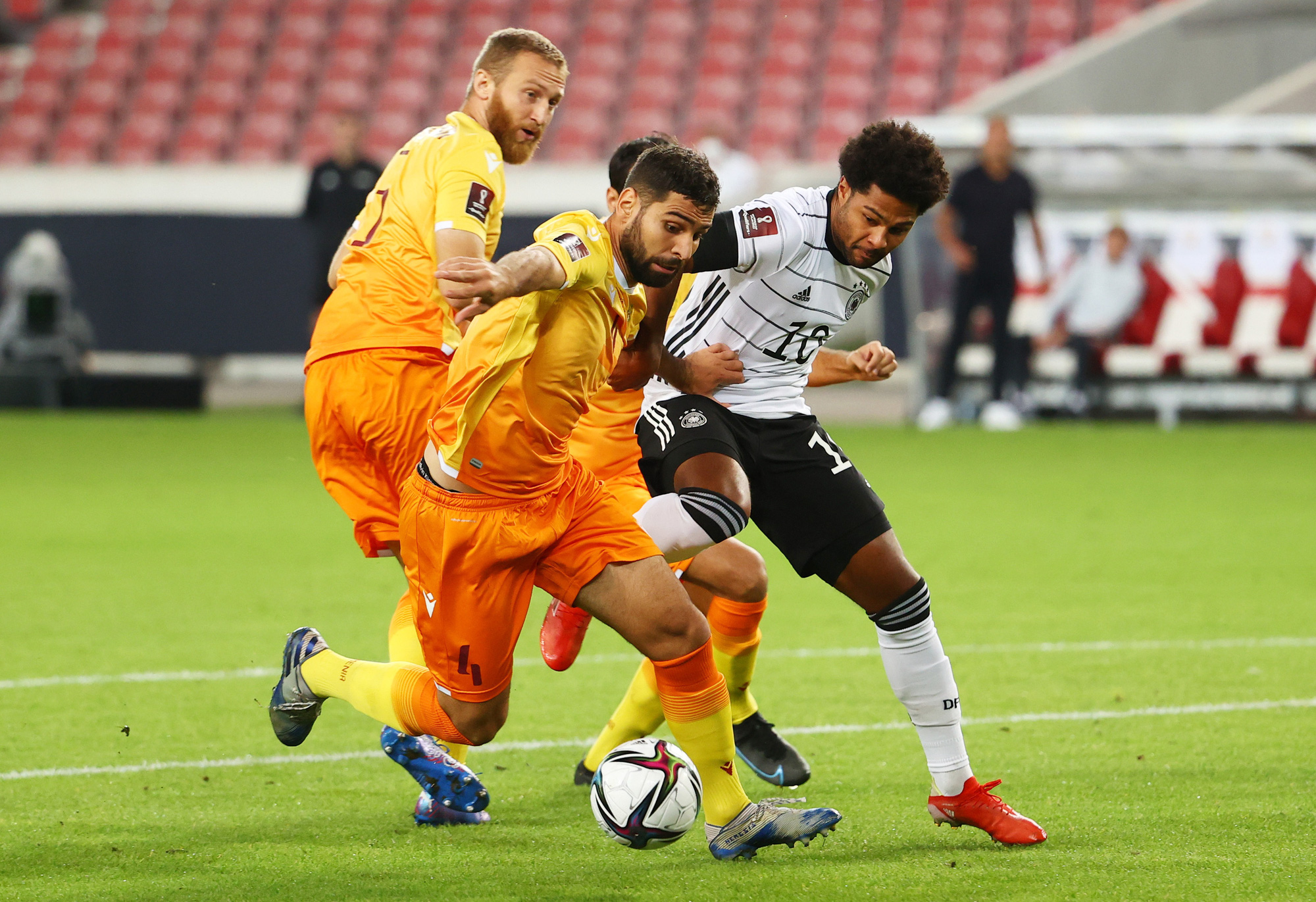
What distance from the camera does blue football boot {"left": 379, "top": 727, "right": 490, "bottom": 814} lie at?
13.7 feet

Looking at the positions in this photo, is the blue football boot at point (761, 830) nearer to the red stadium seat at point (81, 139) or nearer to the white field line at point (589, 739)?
the white field line at point (589, 739)

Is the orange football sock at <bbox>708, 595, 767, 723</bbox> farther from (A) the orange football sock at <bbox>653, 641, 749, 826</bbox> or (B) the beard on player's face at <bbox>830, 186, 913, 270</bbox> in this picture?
(B) the beard on player's face at <bbox>830, 186, 913, 270</bbox>

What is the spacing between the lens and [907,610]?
13.9 feet

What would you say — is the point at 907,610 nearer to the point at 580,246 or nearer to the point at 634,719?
the point at 634,719

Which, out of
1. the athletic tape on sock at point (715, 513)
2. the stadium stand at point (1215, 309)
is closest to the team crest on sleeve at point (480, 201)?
the athletic tape on sock at point (715, 513)

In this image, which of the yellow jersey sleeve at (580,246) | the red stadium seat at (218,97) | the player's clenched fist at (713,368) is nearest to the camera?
the yellow jersey sleeve at (580,246)

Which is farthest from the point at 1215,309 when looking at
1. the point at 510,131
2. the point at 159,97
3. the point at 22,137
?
the point at 22,137

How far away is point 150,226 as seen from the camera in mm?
19188

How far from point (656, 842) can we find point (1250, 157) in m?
15.3

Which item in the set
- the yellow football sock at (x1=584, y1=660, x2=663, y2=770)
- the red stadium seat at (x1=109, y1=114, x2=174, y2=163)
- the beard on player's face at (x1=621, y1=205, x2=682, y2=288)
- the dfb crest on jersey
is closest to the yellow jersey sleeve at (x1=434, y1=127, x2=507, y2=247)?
the beard on player's face at (x1=621, y1=205, x2=682, y2=288)

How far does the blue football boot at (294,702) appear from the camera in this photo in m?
4.43

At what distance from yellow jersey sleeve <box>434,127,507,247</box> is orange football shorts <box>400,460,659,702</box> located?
0.89 m

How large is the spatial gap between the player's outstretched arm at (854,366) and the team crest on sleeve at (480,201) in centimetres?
105

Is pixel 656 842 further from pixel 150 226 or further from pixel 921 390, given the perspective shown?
pixel 150 226
